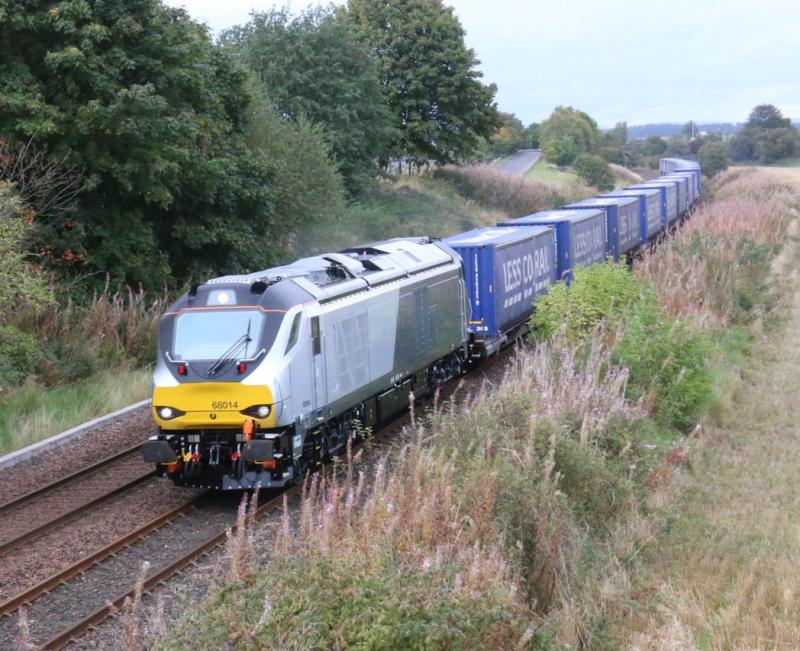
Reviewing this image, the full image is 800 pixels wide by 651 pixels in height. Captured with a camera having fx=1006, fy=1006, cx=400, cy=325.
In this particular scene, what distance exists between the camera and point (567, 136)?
93625 mm

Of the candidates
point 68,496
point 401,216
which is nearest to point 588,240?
point 68,496

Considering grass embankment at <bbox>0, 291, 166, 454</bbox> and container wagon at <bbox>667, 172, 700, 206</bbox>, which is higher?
container wagon at <bbox>667, 172, 700, 206</bbox>

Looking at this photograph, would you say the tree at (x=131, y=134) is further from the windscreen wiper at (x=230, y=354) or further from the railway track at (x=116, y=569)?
the windscreen wiper at (x=230, y=354)

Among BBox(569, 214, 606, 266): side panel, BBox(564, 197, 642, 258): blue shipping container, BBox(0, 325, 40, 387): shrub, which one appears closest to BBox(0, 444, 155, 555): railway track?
BBox(0, 325, 40, 387): shrub

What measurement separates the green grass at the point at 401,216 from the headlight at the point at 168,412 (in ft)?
64.2

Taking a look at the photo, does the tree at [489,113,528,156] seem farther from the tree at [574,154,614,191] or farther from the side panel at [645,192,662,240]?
the side panel at [645,192,662,240]

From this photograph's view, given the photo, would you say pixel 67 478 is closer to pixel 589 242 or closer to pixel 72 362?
pixel 72 362

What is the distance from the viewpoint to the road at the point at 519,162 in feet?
272

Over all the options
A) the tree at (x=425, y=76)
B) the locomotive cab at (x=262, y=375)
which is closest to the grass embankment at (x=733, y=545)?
the locomotive cab at (x=262, y=375)

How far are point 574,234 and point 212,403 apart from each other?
570 inches

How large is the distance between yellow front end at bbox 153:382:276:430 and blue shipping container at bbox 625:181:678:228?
99.0 feet

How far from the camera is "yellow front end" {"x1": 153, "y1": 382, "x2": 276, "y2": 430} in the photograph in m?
11.5

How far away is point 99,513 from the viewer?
12281mm

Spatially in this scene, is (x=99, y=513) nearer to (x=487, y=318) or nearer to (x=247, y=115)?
(x=487, y=318)
